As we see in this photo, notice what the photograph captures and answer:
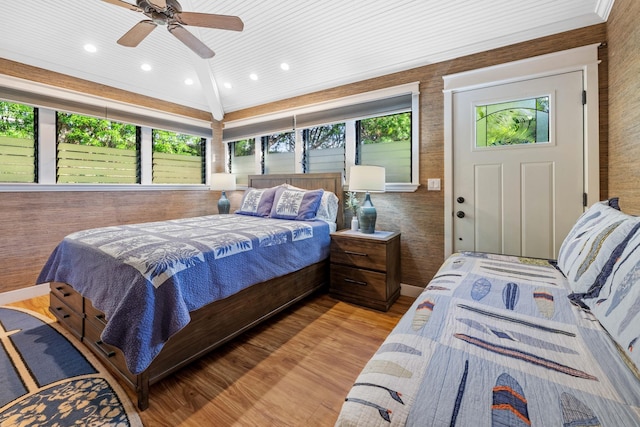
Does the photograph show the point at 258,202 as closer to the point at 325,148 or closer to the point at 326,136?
the point at 325,148

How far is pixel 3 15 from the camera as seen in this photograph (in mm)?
2551

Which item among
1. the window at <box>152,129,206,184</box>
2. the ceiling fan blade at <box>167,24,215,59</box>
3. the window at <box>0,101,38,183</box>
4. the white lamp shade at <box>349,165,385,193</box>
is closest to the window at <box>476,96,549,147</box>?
the white lamp shade at <box>349,165,385,193</box>

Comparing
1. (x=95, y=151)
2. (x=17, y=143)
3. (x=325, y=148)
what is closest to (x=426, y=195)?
(x=325, y=148)

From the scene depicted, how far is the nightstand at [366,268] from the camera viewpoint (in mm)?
2627

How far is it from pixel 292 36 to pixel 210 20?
43.7 inches

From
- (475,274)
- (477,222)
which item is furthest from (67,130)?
(477,222)

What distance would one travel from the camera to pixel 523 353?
2.72ft

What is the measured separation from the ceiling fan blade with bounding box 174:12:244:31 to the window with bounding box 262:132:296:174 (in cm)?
196

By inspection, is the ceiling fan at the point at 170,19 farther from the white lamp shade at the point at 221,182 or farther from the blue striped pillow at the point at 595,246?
the blue striped pillow at the point at 595,246

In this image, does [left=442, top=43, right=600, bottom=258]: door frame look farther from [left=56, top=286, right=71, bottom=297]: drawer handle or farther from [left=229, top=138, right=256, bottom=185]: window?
[left=56, top=286, right=71, bottom=297]: drawer handle

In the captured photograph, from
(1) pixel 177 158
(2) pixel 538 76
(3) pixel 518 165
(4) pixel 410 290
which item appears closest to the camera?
(2) pixel 538 76

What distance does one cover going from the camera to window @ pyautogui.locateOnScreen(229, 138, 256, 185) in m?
4.62

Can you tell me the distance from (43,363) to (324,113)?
3.42m

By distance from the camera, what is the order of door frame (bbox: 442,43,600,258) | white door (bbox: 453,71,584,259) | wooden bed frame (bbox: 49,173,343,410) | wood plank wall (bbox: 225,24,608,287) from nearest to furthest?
wooden bed frame (bbox: 49,173,343,410)
door frame (bbox: 442,43,600,258)
white door (bbox: 453,71,584,259)
wood plank wall (bbox: 225,24,608,287)
